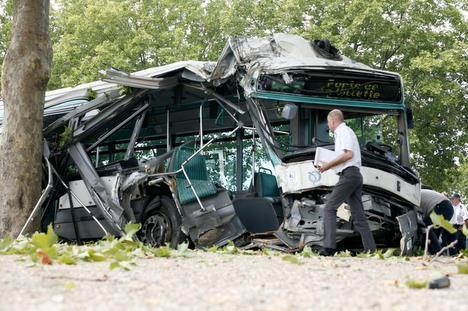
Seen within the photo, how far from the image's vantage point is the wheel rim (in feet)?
37.1

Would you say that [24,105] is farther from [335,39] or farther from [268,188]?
[335,39]

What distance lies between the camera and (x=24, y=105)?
12.0 m

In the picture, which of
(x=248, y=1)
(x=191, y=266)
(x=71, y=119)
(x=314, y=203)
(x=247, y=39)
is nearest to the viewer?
(x=191, y=266)

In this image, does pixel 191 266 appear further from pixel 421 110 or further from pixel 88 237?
pixel 421 110

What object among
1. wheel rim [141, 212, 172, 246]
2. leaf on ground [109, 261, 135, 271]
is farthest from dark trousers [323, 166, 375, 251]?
leaf on ground [109, 261, 135, 271]

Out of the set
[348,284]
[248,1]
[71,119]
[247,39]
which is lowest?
[348,284]

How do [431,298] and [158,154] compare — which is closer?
[431,298]

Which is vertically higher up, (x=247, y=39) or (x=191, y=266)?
(x=247, y=39)

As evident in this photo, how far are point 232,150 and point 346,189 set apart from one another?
3.22 meters

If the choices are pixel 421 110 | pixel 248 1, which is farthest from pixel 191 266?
pixel 248 1

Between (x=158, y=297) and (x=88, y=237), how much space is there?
336 inches

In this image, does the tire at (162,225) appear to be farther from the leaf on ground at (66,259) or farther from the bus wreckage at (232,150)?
the leaf on ground at (66,259)

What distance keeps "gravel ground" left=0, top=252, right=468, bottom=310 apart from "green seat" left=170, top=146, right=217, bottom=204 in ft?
12.6

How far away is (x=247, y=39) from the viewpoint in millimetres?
11648
